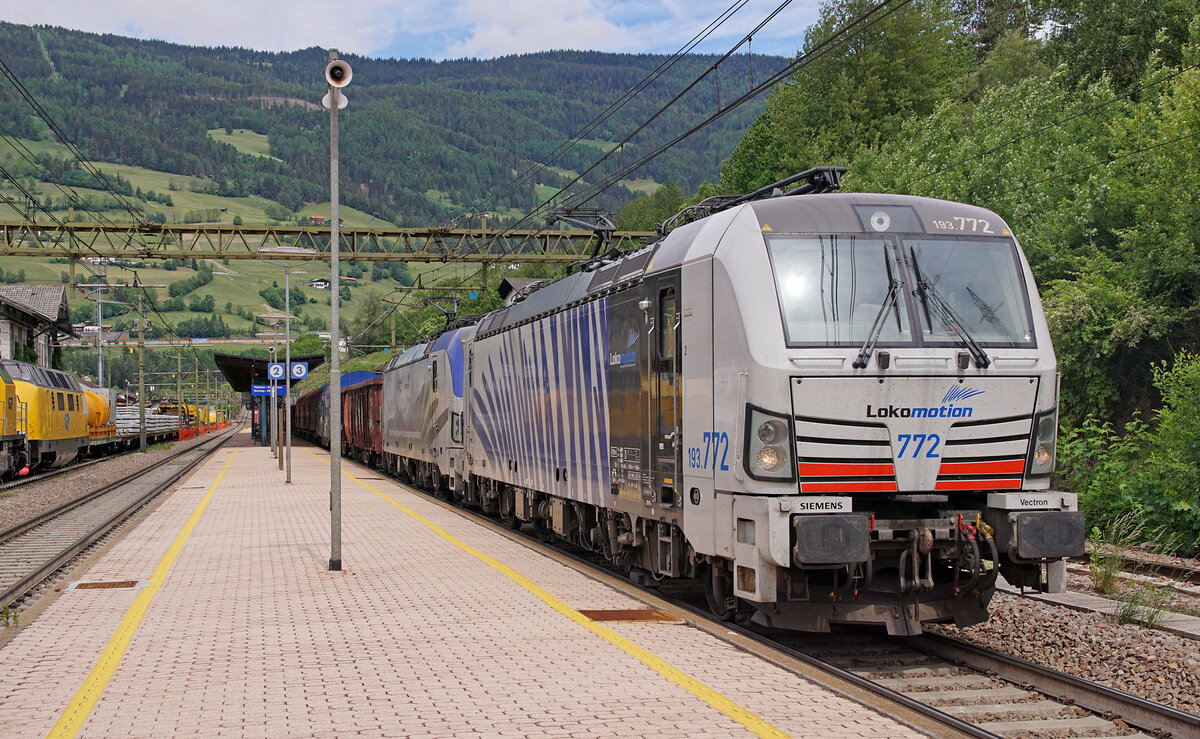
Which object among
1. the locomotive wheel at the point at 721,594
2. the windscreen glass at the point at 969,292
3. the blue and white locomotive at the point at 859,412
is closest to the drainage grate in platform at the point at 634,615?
the locomotive wheel at the point at 721,594

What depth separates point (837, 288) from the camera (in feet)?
26.9

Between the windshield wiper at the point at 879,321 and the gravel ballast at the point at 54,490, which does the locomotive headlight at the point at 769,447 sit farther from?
the gravel ballast at the point at 54,490

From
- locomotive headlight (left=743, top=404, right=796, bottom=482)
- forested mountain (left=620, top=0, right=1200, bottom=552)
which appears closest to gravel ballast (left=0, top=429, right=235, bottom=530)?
locomotive headlight (left=743, top=404, right=796, bottom=482)

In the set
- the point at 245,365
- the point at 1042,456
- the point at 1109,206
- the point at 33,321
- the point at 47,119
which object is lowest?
the point at 1042,456

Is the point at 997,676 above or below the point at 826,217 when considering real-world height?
below

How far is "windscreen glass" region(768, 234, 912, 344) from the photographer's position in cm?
802

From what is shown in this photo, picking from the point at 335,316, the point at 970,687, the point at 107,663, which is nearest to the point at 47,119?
the point at 335,316

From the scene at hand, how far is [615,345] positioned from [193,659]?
4919mm

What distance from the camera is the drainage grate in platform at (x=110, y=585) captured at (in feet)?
39.5

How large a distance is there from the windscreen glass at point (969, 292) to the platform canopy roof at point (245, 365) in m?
44.3

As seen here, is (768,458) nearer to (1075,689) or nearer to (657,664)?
(657,664)

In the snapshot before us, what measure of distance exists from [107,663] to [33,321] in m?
59.1

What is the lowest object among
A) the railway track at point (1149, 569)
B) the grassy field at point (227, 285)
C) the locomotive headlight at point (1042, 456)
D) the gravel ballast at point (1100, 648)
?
the railway track at point (1149, 569)

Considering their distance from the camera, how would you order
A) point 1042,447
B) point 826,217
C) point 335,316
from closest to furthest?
point 1042,447, point 826,217, point 335,316
